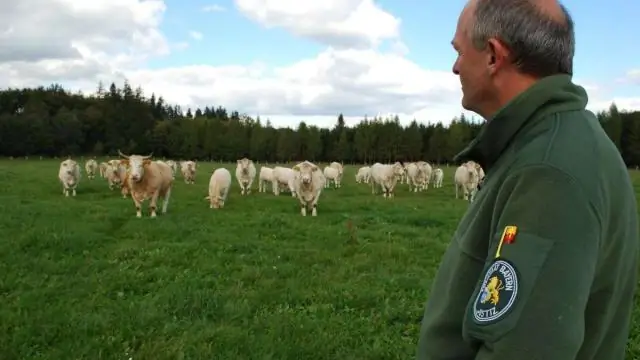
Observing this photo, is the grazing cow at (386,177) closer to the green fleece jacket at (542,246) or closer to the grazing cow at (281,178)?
the grazing cow at (281,178)

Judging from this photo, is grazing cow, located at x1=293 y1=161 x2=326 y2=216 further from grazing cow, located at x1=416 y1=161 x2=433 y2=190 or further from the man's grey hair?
→ the man's grey hair

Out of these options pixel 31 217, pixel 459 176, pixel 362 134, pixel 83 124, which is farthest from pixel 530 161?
pixel 83 124

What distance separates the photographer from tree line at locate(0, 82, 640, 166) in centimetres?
8956

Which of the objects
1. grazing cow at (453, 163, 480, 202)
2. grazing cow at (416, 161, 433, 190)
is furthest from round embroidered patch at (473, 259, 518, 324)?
grazing cow at (416, 161, 433, 190)

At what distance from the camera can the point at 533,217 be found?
64.6 inches

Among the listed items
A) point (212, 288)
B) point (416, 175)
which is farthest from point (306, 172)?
point (416, 175)

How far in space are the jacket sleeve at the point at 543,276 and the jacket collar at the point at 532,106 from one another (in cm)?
25

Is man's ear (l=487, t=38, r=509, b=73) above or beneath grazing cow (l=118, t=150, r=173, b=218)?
above

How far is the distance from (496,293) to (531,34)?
0.81m

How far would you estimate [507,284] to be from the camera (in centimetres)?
162

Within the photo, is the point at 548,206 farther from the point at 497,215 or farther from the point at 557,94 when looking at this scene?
the point at 557,94

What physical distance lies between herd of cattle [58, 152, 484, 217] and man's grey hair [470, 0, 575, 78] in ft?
26.1

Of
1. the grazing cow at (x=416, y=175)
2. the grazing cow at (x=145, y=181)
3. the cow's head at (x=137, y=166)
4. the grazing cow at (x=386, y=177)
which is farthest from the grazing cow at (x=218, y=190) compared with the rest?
the grazing cow at (x=416, y=175)

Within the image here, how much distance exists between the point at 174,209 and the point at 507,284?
821 inches
